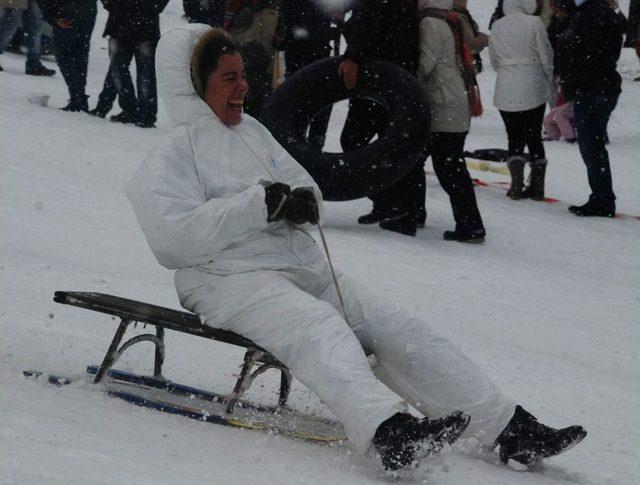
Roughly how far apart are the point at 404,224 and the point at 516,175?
7.27ft

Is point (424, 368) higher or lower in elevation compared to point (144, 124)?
higher

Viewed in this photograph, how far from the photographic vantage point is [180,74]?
384cm

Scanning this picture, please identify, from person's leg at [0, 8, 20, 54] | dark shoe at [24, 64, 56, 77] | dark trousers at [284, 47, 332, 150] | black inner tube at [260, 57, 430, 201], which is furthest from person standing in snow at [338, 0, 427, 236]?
person's leg at [0, 8, 20, 54]

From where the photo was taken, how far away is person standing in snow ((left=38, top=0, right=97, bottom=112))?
9688 millimetres

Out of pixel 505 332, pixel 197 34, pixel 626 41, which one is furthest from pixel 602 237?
pixel 626 41

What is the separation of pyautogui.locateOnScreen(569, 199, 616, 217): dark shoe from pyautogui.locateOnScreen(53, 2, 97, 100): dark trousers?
4.36 meters

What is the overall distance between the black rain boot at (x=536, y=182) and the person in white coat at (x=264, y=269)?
548 cm

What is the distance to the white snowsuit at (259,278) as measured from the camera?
3.40 m

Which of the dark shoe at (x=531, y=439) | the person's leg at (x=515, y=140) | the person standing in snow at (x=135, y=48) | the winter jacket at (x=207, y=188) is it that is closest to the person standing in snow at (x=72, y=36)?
the person standing in snow at (x=135, y=48)

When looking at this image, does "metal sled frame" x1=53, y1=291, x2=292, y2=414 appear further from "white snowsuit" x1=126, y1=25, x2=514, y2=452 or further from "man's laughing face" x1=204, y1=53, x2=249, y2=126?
"man's laughing face" x1=204, y1=53, x2=249, y2=126

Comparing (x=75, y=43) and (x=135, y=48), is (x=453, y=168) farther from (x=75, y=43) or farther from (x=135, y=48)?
(x=75, y=43)

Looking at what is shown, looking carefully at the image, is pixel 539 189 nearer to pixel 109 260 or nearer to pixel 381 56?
pixel 381 56

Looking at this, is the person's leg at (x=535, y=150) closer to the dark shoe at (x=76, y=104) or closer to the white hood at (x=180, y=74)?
the dark shoe at (x=76, y=104)

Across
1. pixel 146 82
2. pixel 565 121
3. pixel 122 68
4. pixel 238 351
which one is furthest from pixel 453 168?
pixel 565 121
